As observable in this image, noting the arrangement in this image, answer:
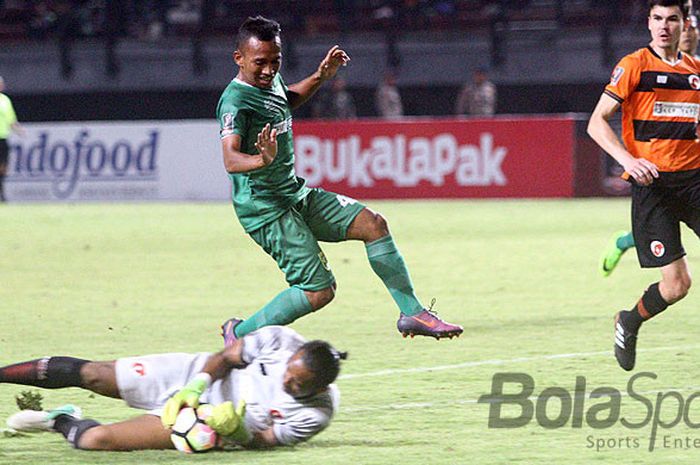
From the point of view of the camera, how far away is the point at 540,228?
19.3 meters

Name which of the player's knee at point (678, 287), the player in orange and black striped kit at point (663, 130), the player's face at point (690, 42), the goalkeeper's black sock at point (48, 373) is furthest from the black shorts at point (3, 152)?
the goalkeeper's black sock at point (48, 373)

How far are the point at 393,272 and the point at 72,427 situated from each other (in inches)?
89.4

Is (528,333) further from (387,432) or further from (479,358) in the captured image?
(387,432)

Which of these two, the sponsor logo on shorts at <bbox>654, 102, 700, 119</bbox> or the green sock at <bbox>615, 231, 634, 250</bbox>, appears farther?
the green sock at <bbox>615, 231, 634, 250</bbox>

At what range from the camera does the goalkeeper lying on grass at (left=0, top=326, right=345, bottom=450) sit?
593cm

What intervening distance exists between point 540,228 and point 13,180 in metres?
12.1

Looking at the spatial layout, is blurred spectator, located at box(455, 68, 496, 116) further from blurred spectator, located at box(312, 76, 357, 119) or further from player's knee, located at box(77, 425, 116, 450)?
player's knee, located at box(77, 425, 116, 450)

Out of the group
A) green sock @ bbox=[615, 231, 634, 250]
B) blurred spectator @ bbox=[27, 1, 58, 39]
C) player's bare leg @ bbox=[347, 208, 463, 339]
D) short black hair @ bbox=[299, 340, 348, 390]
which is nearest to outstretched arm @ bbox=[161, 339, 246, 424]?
short black hair @ bbox=[299, 340, 348, 390]

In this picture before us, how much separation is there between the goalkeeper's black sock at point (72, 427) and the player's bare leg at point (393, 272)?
2.05 meters

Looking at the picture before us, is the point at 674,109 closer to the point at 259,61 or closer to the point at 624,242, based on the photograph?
the point at 259,61

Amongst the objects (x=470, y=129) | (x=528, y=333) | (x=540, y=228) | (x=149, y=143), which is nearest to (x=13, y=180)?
(x=149, y=143)

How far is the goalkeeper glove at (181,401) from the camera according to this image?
232 inches

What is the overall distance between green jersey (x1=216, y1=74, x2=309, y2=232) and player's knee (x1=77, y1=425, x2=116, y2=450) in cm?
174

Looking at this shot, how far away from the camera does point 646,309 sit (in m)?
8.03
